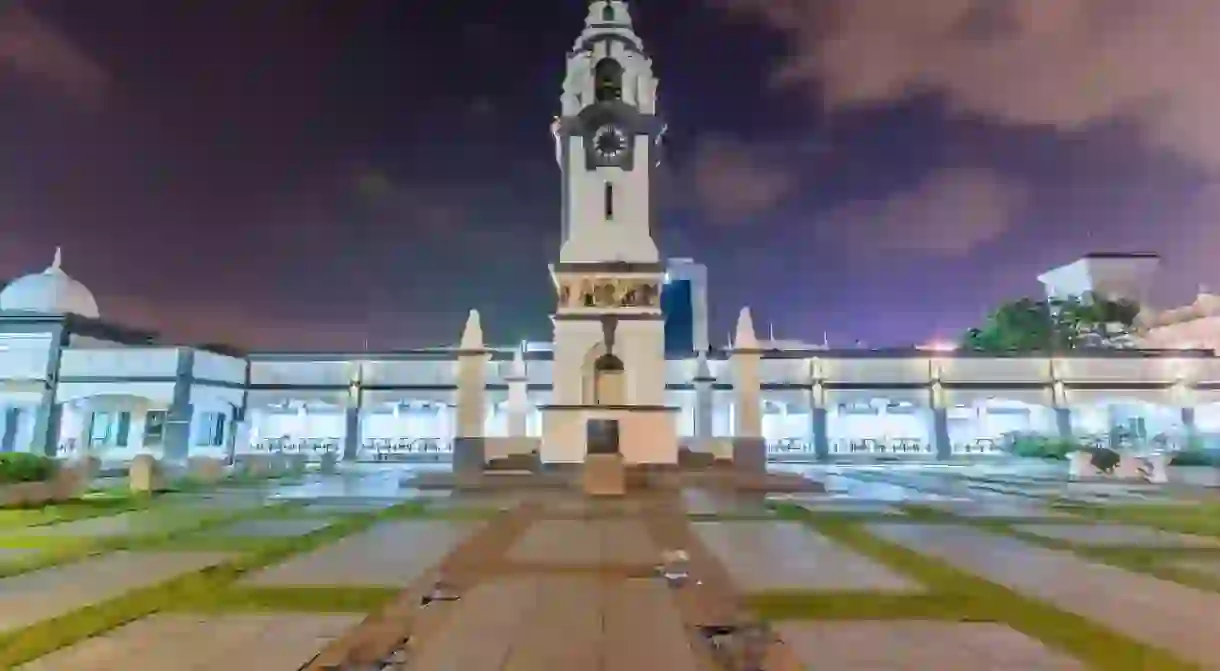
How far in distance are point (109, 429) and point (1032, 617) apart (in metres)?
48.4

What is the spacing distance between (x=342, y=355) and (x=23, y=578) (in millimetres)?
37539

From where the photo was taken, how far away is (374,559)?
8891mm

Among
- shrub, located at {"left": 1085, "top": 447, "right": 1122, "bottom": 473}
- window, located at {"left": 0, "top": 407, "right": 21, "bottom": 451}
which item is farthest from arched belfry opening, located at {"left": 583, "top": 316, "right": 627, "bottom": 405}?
window, located at {"left": 0, "top": 407, "right": 21, "bottom": 451}

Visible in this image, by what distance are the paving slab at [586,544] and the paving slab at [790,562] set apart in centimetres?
100

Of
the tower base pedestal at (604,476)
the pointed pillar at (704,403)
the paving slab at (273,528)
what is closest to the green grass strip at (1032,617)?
the paving slab at (273,528)

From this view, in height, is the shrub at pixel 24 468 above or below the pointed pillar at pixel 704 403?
below

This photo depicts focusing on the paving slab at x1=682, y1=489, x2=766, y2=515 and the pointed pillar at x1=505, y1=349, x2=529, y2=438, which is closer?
the paving slab at x1=682, y1=489, x2=766, y2=515

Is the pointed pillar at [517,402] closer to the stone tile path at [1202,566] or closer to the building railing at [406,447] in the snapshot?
the building railing at [406,447]

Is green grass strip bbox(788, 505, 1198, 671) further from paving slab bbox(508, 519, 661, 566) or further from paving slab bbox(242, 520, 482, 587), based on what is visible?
paving slab bbox(242, 520, 482, 587)

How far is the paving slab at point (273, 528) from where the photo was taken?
1129cm

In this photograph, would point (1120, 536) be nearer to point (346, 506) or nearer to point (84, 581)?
point (84, 581)

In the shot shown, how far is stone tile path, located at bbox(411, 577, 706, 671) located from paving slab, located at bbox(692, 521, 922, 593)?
57.5 inches

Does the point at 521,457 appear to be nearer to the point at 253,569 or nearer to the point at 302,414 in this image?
the point at 253,569

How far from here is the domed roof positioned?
42.9 m
